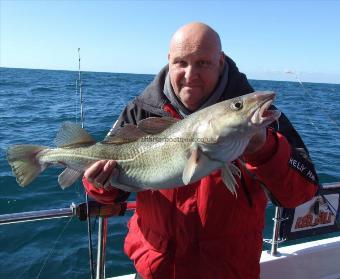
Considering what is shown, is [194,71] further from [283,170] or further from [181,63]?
[283,170]

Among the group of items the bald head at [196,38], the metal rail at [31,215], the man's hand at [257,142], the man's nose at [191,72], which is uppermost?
the bald head at [196,38]

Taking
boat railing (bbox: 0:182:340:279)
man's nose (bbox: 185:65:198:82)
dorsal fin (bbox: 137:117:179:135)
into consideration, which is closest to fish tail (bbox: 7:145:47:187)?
dorsal fin (bbox: 137:117:179:135)

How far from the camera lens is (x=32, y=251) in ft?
21.0

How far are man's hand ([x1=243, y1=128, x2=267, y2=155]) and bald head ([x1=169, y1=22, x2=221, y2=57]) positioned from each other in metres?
0.83

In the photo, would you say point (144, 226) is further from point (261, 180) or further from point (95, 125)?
point (95, 125)

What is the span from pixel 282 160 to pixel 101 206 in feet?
5.34

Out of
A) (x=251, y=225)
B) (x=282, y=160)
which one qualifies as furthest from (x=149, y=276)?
(x=282, y=160)

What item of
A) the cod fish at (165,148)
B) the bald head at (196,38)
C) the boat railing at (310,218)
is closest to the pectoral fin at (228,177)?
the cod fish at (165,148)

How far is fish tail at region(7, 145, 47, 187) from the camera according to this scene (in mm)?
3545

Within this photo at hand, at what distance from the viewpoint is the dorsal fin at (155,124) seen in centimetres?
308

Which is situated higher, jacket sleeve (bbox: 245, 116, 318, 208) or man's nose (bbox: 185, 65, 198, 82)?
man's nose (bbox: 185, 65, 198, 82)

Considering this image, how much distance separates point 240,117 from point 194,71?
683 mm

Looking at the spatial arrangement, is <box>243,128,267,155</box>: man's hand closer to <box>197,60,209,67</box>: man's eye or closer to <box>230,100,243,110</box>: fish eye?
<box>230,100,243,110</box>: fish eye

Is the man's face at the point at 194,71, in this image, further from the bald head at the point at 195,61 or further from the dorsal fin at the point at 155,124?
the dorsal fin at the point at 155,124
